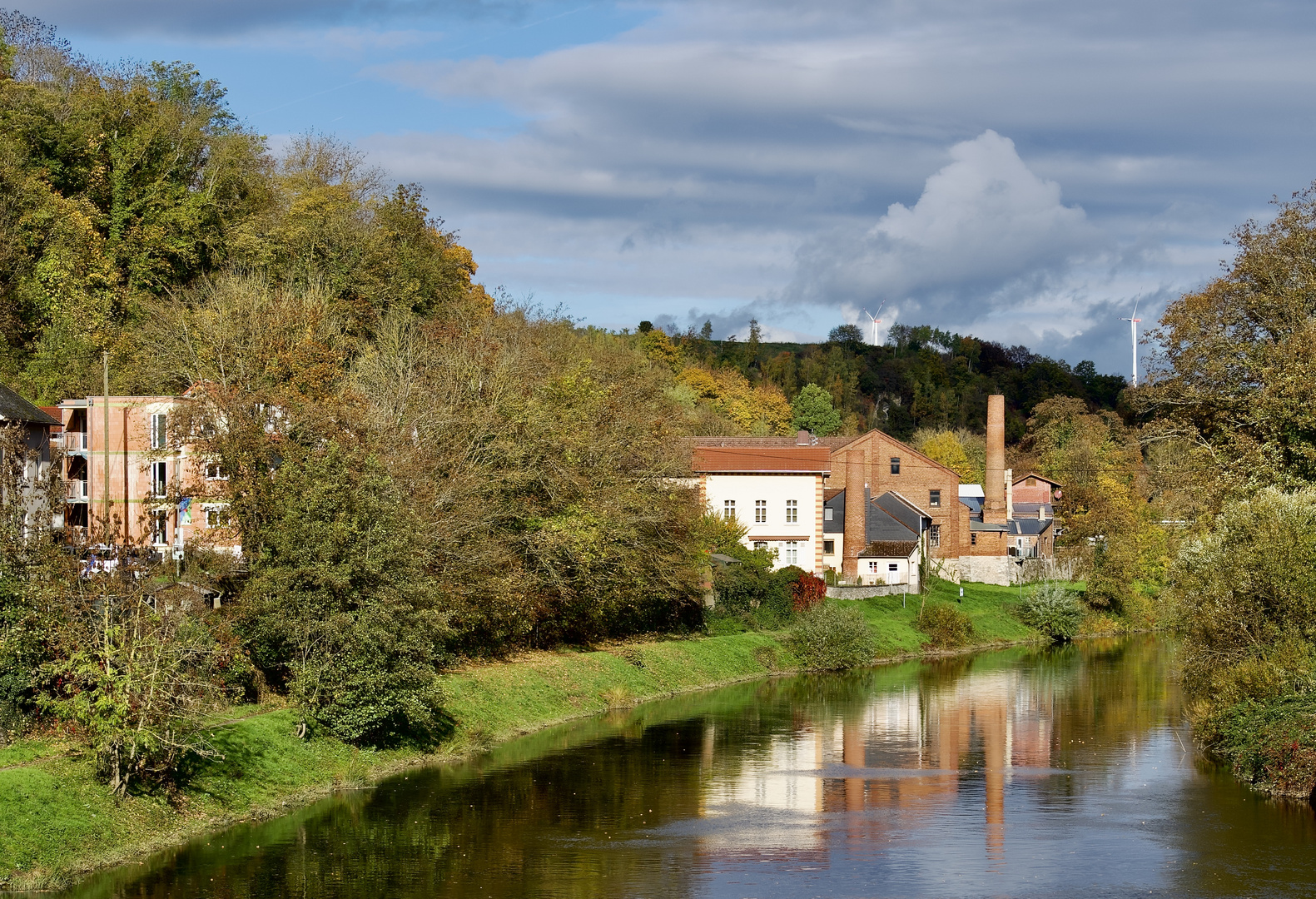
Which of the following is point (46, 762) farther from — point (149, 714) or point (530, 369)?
point (530, 369)

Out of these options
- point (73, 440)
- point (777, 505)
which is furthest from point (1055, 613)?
point (73, 440)

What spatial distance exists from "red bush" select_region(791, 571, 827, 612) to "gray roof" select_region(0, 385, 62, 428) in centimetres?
3931

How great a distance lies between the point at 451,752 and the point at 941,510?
196ft

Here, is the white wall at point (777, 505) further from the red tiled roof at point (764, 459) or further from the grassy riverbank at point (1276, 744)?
the grassy riverbank at point (1276, 744)

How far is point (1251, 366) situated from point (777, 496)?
42600mm

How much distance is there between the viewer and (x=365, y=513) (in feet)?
127

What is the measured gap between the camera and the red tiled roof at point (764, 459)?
271 ft

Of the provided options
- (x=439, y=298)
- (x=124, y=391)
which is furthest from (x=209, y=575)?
(x=439, y=298)

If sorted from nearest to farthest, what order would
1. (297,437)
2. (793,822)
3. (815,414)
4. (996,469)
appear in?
(793,822) → (297,437) → (996,469) → (815,414)

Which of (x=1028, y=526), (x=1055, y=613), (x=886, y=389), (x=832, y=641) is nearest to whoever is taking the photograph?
(x=832, y=641)

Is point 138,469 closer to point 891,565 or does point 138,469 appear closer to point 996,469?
point 891,565

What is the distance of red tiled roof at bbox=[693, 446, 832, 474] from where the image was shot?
82.6m

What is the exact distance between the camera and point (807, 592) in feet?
242

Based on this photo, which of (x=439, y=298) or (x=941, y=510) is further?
(x=941, y=510)
